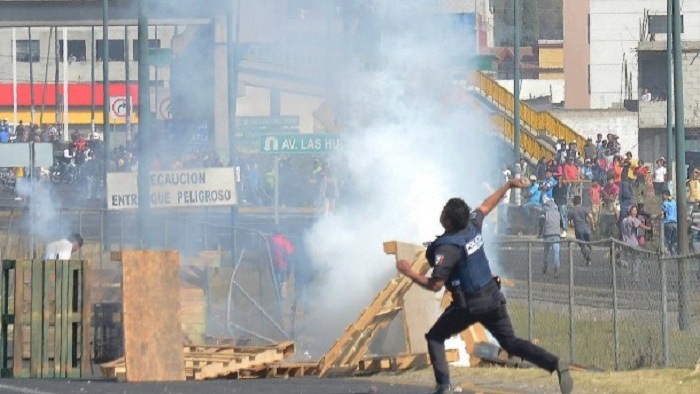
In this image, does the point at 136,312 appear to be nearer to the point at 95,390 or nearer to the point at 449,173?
the point at 95,390

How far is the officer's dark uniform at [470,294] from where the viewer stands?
37.9ft

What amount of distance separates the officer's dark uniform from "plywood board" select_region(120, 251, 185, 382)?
3692 mm

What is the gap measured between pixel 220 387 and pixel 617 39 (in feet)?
160

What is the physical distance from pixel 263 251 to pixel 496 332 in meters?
11.7

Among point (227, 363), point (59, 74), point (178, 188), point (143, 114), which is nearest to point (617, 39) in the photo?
point (59, 74)

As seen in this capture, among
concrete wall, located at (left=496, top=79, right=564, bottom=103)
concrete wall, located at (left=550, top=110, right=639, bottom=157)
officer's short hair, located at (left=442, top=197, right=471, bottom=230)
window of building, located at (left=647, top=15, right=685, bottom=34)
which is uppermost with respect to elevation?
window of building, located at (left=647, top=15, right=685, bottom=34)

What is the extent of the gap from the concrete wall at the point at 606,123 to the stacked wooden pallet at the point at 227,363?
40959 mm

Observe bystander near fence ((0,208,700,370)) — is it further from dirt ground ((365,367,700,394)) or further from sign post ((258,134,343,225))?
sign post ((258,134,343,225))

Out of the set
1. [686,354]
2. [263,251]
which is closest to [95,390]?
[686,354]

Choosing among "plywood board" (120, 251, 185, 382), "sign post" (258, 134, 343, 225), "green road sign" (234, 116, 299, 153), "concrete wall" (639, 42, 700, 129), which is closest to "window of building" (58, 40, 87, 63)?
"concrete wall" (639, 42, 700, 129)

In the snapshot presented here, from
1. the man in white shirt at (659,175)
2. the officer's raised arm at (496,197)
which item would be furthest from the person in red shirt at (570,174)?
the officer's raised arm at (496,197)

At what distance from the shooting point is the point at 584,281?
20.0 meters

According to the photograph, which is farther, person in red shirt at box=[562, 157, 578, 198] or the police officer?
person in red shirt at box=[562, 157, 578, 198]

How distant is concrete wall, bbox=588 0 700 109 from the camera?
60.1 m
